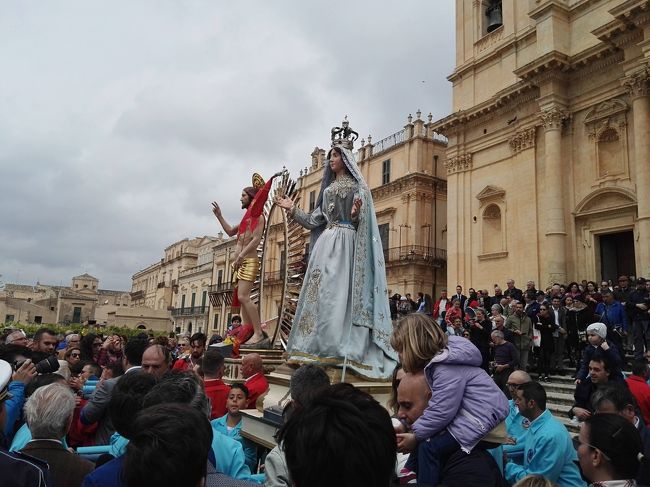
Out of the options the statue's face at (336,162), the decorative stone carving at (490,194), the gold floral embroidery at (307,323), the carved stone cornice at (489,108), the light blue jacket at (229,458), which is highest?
the carved stone cornice at (489,108)

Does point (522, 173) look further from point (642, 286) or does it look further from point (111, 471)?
point (111, 471)

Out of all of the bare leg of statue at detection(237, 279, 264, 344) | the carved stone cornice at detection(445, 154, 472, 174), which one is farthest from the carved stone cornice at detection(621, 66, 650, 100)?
the bare leg of statue at detection(237, 279, 264, 344)

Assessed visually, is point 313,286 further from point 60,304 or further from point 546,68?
point 60,304

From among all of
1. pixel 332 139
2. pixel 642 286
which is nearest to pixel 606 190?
pixel 642 286

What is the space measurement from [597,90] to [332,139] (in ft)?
49.3

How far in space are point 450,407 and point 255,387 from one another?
2705mm

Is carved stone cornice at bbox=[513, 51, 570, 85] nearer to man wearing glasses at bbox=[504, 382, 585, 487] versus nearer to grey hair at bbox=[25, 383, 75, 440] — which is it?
man wearing glasses at bbox=[504, 382, 585, 487]

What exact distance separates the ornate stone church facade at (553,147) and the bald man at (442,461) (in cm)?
1436

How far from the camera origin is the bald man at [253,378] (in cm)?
440

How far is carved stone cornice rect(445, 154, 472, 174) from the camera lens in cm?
2073

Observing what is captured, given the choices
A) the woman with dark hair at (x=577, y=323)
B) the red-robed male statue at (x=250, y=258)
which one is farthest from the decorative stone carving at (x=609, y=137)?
the red-robed male statue at (x=250, y=258)

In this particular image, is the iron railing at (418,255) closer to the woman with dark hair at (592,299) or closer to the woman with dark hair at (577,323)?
the woman with dark hair at (592,299)

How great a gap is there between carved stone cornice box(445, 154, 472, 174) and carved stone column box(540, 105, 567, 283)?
12.6 feet

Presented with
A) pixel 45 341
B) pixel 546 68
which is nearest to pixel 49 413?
pixel 45 341
